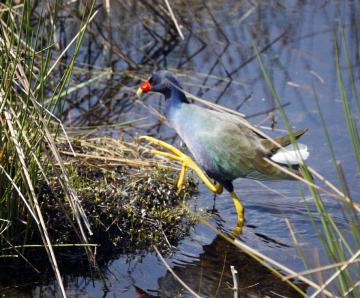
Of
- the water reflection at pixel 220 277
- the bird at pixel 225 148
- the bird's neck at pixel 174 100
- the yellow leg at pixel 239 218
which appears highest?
the bird's neck at pixel 174 100

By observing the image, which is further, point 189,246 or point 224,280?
point 189,246

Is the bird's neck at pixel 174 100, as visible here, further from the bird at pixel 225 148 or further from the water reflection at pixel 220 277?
the water reflection at pixel 220 277

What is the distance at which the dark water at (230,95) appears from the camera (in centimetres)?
368

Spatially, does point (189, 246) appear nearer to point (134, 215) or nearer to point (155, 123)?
point (134, 215)

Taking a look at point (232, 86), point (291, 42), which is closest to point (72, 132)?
point (232, 86)

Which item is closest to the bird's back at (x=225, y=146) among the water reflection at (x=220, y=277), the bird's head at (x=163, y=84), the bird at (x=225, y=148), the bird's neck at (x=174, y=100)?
the bird at (x=225, y=148)

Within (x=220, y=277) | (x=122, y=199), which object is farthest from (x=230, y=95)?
(x=220, y=277)

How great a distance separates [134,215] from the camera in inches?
154

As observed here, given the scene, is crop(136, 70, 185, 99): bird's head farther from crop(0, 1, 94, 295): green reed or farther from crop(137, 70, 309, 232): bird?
crop(0, 1, 94, 295): green reed

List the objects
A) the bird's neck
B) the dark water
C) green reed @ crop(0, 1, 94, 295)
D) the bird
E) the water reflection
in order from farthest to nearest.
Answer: the bird's neck
the bird
the dark water
the water reflection
green reed @ crop(0, 1, 94, 295)

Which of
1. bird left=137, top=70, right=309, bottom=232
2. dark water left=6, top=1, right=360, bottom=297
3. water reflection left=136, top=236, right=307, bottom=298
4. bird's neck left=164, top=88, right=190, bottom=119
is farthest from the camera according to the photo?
bird's neck left=164, top=88, right=190, bottom=119

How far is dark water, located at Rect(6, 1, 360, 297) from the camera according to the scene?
368 centimetres

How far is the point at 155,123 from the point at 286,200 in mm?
1307

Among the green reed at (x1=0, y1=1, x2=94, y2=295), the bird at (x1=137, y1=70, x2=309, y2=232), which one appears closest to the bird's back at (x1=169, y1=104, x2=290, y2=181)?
the bird at (x1=137, y1=70, x2=309, y2=232)
